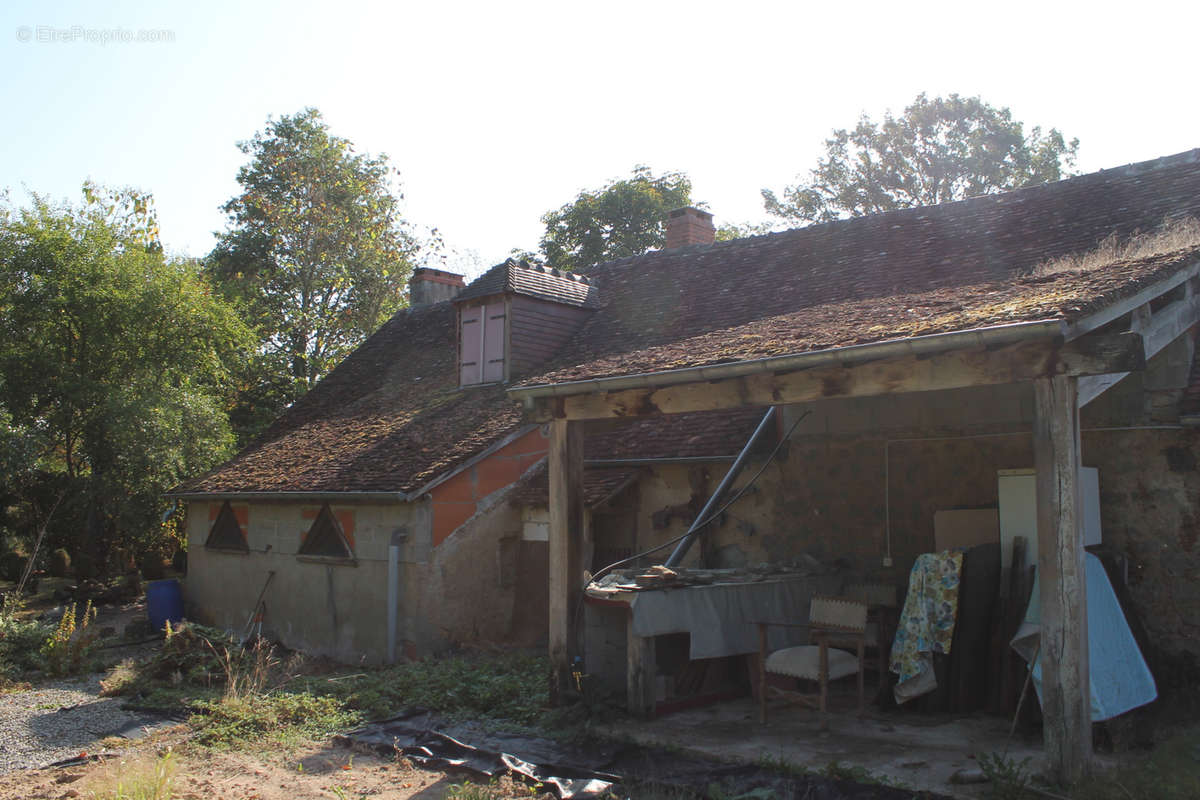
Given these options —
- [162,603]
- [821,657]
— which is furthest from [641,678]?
[162,603]

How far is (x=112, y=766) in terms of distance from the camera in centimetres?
709

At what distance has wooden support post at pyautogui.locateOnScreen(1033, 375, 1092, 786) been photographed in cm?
580

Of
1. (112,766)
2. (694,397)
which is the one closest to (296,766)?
(112,766)

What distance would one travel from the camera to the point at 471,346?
A: 14867mm

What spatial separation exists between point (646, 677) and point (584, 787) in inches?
70.8

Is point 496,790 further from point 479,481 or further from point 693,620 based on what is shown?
point 479,481

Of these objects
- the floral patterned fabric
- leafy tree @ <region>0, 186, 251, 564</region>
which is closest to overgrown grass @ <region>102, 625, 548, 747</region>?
the floral patterned fabric

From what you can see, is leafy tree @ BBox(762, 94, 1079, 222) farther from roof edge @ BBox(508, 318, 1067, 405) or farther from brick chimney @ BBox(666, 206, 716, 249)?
roof edge @ BBox(508, 318, 1067, 405)

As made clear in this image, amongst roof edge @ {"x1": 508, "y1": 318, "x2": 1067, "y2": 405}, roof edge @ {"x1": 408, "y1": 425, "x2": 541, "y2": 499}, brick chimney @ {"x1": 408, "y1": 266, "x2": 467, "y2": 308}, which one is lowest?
roof edge @ {"x1": 408, "y1": 425, "x2": 541, "y2": 499}

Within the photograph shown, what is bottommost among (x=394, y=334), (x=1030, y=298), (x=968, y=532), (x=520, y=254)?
(x=968, y=532)

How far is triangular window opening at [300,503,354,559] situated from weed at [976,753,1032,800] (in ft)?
29.0

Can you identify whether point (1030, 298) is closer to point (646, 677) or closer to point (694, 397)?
point (694, 397)

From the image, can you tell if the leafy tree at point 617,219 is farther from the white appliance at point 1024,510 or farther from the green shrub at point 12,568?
the white appliance at point 1024,510

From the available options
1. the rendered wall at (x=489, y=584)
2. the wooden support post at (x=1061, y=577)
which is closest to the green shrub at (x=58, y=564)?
the rendered wall at (x=489, y=584)
